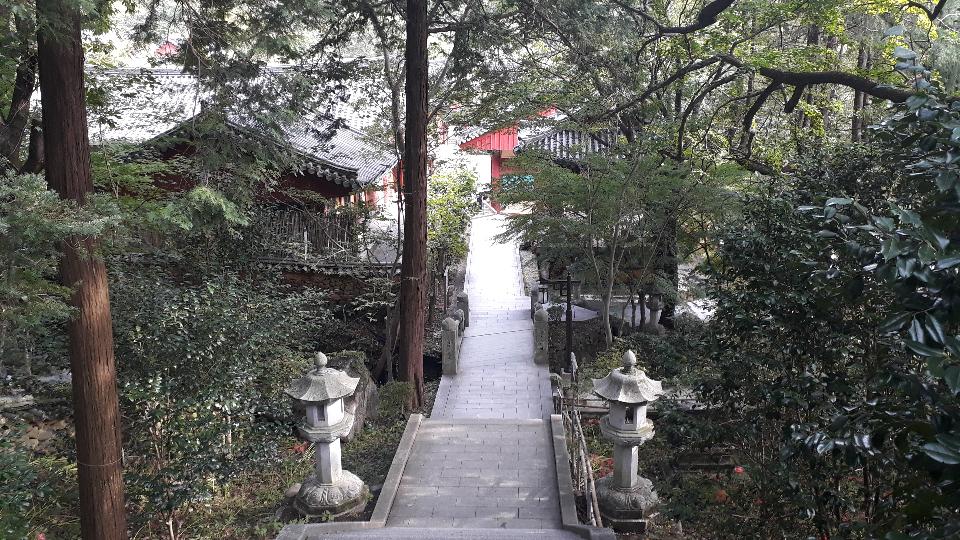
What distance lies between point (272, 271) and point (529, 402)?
597 centimetres

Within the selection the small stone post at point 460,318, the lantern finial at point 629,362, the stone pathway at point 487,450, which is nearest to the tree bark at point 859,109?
the lantern finial at point 629,362

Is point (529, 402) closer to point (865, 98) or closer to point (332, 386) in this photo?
point (332, 386)

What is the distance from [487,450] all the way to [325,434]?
116 inches

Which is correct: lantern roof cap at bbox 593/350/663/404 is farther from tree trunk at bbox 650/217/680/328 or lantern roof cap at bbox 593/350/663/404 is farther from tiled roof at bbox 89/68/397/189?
tree trunk at bbox 650/217/680/328

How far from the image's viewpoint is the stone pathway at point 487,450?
841 centimetres

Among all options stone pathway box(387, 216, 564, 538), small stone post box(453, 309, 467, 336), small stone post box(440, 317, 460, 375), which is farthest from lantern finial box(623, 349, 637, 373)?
small stone post box(453, 309, 467, 336)

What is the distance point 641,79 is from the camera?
40.5 feet

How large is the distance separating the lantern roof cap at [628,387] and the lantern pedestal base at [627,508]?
1.31m

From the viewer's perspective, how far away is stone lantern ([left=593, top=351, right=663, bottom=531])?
26.7 feet

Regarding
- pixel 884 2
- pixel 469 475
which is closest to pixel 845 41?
pixel 884 2

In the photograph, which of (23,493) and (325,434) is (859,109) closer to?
(325,434)

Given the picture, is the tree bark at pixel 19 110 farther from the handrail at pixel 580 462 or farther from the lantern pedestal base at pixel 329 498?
the handrail at pixel 580 462

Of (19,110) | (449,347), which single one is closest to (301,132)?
(449,347)

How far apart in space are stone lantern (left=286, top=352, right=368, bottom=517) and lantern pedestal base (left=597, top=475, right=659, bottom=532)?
3193 millimetres
